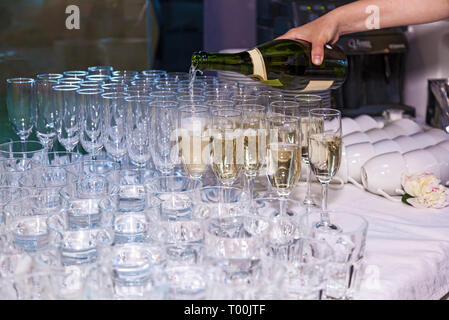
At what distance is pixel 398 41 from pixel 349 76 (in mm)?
315

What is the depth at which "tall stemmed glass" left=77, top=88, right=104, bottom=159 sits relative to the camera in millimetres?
1673

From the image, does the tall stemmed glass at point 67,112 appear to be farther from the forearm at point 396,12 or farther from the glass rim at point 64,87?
the forearm at point 396,12

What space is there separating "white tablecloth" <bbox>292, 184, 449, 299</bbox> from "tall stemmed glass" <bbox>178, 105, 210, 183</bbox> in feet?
1.24

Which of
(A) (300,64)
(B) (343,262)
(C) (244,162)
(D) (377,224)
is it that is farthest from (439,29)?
(B) (343,262)

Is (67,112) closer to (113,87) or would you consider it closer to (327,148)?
(113,87)

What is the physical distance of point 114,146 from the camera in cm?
167

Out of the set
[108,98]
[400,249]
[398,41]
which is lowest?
[400,249]

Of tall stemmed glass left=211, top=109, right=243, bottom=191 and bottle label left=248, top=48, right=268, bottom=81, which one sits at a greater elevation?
bottle label left=248, top=48, right=268, bottom=81

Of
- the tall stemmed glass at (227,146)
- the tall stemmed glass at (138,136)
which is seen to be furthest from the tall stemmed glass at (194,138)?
the tall stemmed glass at (138,136)

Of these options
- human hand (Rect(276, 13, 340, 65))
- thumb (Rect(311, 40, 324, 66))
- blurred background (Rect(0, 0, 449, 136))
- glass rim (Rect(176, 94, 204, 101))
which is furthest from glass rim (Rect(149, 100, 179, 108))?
blurred background (Rect(0, 0, 449, 136))

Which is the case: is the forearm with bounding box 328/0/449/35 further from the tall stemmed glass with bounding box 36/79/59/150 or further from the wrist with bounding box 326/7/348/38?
the tall stemmed glass with bounding box 36/79/59/150

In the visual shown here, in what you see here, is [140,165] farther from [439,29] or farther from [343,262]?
[439,29]

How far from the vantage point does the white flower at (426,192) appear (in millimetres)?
1646

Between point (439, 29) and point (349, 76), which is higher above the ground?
point (439, 29)
